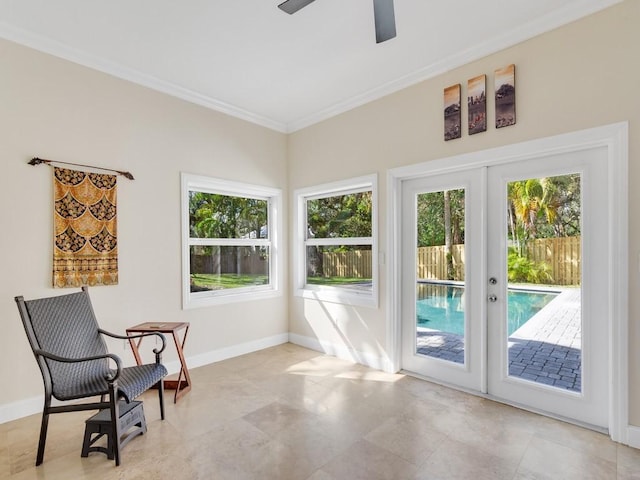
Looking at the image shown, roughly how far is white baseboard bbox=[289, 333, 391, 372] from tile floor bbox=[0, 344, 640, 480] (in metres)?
0.42

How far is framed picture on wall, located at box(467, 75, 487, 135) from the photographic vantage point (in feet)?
9.65

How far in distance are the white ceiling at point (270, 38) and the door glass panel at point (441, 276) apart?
124 centimetres

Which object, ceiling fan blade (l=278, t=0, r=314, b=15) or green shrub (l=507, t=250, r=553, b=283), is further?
green shrub (l=507, t=250, r=553, b=283)

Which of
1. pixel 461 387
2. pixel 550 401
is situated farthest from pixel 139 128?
pixel 550 401

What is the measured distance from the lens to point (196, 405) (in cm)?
292

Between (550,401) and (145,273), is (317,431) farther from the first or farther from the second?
(145,273)

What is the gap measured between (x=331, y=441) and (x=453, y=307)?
5.45 feet

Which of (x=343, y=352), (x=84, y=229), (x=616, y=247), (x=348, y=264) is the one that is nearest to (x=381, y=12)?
(x=616, y=247)

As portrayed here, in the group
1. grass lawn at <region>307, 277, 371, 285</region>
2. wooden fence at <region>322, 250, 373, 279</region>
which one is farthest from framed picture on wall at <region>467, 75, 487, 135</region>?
grass lawn at <region>307, 277, 371, 285</region>

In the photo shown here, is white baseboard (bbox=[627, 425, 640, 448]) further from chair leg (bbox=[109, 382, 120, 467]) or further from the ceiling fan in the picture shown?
chair leg (bbox=[109, 382, 120, 467])

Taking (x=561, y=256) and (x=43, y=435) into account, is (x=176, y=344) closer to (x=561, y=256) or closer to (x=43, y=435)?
(x=43, y=435)

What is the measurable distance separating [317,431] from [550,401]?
5.95 ft

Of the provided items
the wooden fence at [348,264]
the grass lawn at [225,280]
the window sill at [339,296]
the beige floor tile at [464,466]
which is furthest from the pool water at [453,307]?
the grass lawn at [225,280]

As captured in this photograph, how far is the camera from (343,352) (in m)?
4.05
